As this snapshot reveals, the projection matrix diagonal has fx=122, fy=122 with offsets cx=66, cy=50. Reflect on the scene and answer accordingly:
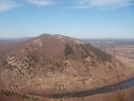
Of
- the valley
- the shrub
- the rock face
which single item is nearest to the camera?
the valley

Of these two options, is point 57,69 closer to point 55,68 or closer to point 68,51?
point 55,68

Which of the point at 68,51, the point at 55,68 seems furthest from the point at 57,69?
the point at 68,51

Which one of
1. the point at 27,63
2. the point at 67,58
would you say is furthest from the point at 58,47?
the point at 27,63

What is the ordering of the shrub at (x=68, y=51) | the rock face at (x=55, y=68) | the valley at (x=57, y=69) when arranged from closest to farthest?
the valley at (x=57, y=69) < the rock face at (x=55, y=68) < the shrub at (x=68, y=51)

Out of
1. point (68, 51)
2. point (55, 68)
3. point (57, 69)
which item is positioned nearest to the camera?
point (57, 69)

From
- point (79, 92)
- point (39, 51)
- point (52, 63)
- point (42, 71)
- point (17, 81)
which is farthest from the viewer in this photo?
point (39, 51)

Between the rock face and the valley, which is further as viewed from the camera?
the rock face

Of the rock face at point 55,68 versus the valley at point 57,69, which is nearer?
the valley at point 57,69

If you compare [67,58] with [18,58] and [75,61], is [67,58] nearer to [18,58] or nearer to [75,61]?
[75,61]
